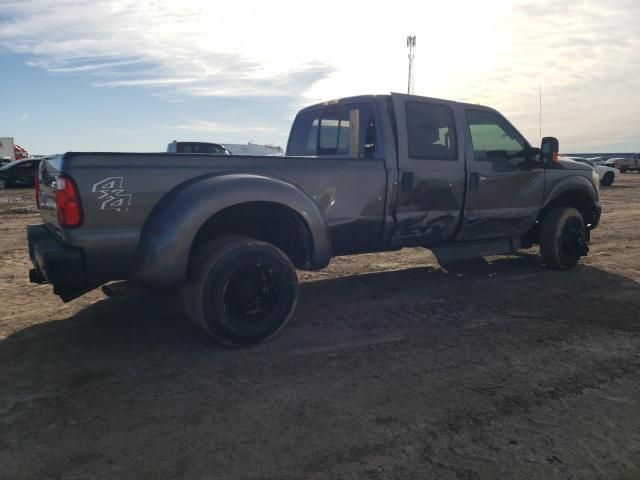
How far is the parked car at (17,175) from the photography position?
71.0 feet

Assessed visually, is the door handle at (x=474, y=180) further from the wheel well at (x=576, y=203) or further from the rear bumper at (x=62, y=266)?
the rear bumper at (x=62, y=266)

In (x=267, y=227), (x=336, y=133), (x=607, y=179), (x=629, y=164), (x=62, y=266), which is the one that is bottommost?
(x=62, y=266)

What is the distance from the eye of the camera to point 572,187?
6.27m

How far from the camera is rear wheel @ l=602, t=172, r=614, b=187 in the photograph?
24.6m

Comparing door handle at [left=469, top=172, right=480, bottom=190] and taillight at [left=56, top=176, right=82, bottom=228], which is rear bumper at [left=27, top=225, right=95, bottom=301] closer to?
taillight at [left=56, top=176, right=82, bottom=228]

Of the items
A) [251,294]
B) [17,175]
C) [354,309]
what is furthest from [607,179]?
[17,175]

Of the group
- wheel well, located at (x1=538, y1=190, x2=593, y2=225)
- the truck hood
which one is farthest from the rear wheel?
the truck hood

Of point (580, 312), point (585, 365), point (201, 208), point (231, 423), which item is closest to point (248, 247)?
point (201, 208)

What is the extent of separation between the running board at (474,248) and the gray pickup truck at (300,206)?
0.02m

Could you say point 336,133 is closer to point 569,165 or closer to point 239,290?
point 239,290

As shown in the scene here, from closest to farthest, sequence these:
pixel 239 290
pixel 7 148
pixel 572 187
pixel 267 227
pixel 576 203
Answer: pixel 239 290 → pixel 267 227 → pixel 572 187 → pixel 576 203 → pixel 7 148

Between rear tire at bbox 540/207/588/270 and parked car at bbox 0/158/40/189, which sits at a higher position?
parked car at bbox 0/158/40/189

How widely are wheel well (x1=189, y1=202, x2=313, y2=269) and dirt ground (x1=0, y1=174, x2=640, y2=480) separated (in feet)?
2.23

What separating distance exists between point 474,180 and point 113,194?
365cm
